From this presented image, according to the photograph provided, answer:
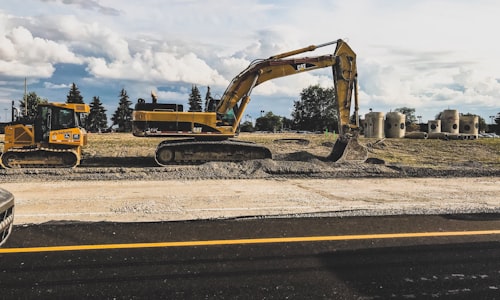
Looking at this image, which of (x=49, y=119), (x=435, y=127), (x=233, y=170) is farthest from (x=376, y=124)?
(x=49, y=119)

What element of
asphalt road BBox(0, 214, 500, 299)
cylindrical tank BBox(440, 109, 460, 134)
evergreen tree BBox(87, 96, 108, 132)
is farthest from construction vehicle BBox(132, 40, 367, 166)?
evergreen tree BBox(87, 96, 108, 132)

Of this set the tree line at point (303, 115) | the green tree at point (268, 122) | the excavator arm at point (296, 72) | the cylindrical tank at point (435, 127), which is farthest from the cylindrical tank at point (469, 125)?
the green tree at point (268, 122)

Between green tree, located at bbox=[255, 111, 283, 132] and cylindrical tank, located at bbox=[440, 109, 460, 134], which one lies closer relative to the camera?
cylindrical tank, located at bbox=[440, 109, 460, 134]

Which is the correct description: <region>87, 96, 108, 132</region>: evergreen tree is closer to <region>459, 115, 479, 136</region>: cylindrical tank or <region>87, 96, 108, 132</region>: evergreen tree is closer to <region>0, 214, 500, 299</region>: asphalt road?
<region>459, 115, 479, 136</region>: cylindrical tank

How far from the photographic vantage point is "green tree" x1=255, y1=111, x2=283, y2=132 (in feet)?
353

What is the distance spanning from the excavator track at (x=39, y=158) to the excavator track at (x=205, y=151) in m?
3.20

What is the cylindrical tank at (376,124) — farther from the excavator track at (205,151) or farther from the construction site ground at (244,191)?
the excavator track at (205,151)

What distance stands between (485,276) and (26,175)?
43.6 feet

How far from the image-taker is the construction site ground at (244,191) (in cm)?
755

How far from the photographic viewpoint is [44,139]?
1556 cm

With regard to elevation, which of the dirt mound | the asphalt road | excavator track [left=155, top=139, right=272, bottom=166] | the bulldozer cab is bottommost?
the asphalt road

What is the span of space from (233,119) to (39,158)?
24.4 feet

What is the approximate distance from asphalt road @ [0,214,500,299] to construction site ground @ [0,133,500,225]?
1009mm

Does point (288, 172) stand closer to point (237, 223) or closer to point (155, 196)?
point (155, 196)
